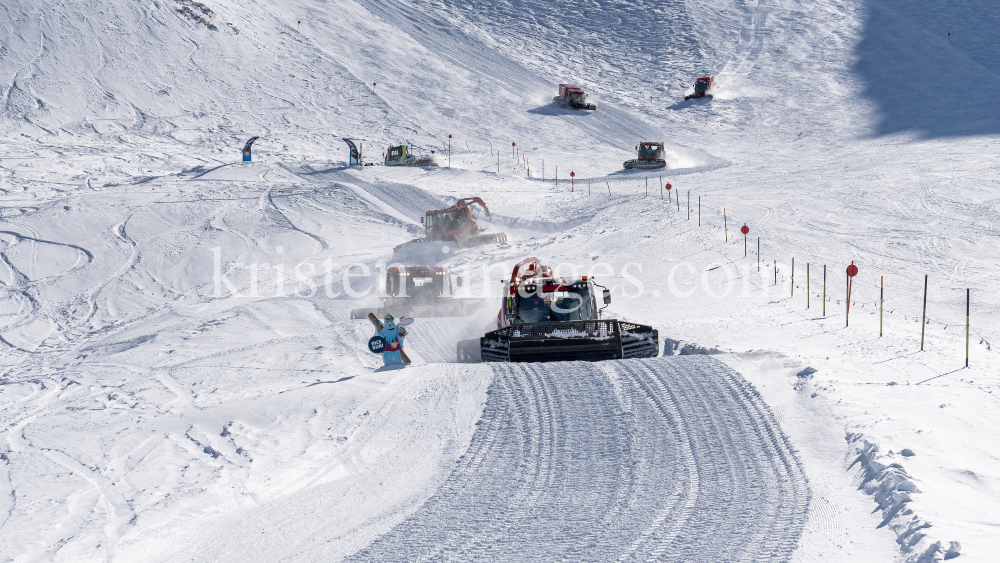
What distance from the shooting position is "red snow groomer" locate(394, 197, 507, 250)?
25641mm

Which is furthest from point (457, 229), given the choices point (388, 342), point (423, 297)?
point (388, 342)

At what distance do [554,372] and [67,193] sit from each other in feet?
76.0

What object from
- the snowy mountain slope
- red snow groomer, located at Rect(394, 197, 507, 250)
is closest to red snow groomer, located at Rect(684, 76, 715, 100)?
the snowy mountain slope

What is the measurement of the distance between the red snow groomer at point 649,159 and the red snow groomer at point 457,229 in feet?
44.1

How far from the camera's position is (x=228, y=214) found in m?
27.8

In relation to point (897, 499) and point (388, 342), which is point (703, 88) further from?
point (897, 499)

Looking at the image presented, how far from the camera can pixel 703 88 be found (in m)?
49.8

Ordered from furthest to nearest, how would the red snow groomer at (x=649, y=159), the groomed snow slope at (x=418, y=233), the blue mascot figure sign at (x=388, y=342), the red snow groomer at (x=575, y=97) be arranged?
the red snow groomer at (x=575, y=97) → the red snow groomer at (x=649, y=159) → the blue mascot figure sign at (x=388, y=342) → the groomed snow slope at (x=418, y=233)

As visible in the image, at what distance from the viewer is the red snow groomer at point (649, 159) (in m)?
37.7

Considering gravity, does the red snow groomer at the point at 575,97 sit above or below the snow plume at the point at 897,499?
above

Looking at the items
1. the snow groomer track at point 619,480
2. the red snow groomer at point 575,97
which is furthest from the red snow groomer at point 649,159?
the snow groomer track at point 619,480

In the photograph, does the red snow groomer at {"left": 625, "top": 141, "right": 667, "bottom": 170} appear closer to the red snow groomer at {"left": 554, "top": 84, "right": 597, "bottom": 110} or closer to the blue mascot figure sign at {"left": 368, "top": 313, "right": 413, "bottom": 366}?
the red snow groomer at {"left": 554, "top": 84, "right": 597, "bottom": 110}

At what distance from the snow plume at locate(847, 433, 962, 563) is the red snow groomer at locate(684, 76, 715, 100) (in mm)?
43504

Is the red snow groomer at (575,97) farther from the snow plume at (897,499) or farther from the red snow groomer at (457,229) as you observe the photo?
the snow plume at (897,499)
